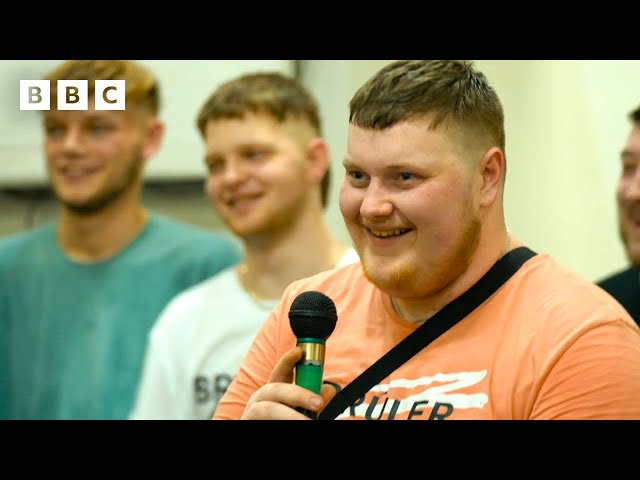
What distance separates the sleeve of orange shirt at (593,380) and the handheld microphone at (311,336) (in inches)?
12.6

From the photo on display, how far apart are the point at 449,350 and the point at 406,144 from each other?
327 mm

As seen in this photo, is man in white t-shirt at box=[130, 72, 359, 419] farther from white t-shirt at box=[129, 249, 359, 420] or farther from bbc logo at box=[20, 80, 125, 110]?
bbc logo at box=[20, 80, 125, 110]

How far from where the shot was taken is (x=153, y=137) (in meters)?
2.79

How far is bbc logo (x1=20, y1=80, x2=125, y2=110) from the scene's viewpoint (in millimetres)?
2324

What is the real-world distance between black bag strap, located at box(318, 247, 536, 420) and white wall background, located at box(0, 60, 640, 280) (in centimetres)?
39

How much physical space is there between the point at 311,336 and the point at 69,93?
4.35 ft

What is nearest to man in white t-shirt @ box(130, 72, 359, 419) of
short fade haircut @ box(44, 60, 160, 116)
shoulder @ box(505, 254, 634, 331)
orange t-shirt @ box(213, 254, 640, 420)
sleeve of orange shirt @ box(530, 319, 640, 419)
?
short fade haircut @ box(44, 60, 160, 116)

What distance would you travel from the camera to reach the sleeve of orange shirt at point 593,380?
1393mm

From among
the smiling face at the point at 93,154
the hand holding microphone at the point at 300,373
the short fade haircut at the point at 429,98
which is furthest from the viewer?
the smiling face at the point at 93,154

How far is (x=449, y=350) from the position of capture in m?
1.51

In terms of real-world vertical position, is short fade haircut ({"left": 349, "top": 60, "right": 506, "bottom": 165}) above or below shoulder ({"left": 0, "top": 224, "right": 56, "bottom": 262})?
above

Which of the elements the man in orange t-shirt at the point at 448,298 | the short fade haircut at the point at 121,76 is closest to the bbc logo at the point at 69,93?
the short fade haircut at the point at 121,76

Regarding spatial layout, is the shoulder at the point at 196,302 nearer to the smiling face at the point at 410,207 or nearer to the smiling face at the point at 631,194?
the smiling face at the point at 410,207
